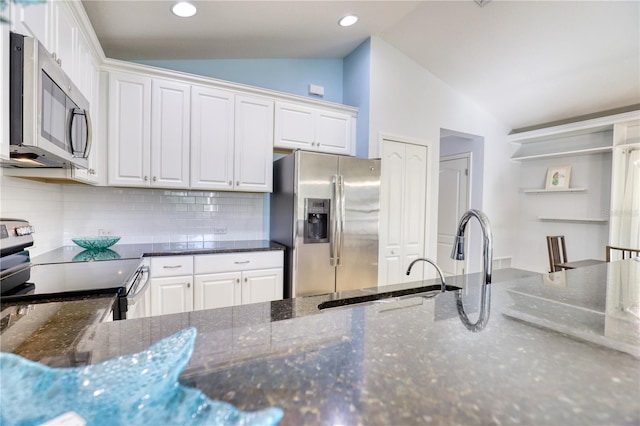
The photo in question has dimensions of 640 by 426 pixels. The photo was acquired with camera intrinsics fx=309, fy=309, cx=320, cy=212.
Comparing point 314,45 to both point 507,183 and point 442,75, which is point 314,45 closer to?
point 442,75

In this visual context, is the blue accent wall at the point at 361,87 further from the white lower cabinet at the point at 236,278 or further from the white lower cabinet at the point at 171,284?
the white lower cabinet at the point at 171,284

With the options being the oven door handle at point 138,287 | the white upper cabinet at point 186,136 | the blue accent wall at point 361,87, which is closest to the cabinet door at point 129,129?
the white upper cabinet at point 186,136

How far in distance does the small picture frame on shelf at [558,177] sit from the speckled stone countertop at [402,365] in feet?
14.1

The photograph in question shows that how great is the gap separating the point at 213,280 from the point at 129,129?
140 centimetres

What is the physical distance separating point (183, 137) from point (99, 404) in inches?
102

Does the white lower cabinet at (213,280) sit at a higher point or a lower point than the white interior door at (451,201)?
lower

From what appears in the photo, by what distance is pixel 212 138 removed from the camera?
109 inches

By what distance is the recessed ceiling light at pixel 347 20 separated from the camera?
110 inches

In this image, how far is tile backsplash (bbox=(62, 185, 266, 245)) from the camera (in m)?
2.61

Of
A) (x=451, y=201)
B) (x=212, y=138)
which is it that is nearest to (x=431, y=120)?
(x=451, y=201)

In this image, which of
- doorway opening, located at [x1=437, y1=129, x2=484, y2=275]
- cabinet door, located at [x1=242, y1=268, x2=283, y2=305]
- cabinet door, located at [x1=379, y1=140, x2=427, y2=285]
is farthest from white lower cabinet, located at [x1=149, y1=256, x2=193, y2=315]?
doorway opening, located at [x1=437, y1=129, x2=484, y2=275]

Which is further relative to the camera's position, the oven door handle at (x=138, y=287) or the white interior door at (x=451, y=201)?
the white interior door at (x=451, y=201)

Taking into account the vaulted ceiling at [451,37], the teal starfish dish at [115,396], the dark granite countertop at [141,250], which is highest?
the vaulted ceiling at [451,37]

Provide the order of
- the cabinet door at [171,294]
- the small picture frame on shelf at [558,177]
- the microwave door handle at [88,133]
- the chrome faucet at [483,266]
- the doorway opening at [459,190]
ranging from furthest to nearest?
the doorway opening at [459,190] < the small picture frame on shelf at [558,177] < the cabinet door at [171,294] < the microwave door handle at [88,133] < the chrome faucet at [483,266]
